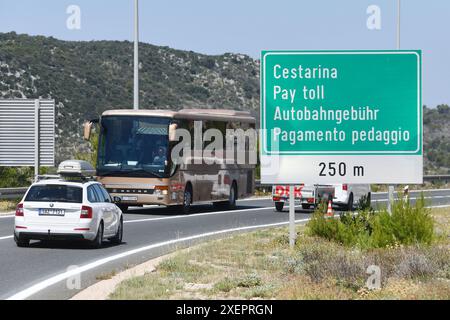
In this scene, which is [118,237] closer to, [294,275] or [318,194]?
[294,275]

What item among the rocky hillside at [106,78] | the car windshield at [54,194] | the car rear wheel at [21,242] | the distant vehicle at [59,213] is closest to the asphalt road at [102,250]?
the car rear wheel at [21,242]

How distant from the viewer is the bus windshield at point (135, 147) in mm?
35281

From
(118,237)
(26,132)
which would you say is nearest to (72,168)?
(118,237)

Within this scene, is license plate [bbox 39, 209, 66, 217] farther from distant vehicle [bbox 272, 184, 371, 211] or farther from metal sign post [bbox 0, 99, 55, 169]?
metal sign post [bbox 0, 99, 55, 169]

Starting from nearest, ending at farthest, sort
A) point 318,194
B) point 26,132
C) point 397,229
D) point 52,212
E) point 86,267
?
point 86,267 → point 397,229 → point 52,212 → point 318,194 → point 26,132

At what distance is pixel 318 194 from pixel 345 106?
59.7 ft

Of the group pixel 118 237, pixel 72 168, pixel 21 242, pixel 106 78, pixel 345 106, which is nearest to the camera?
pixel 345 106

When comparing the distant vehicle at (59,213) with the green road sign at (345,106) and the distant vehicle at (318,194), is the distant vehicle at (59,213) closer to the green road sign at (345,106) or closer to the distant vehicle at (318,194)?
the green road sign at (345,106)

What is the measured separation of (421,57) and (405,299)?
9586 mm

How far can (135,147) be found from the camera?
35406 mm

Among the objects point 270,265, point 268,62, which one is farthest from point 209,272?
point 268,62

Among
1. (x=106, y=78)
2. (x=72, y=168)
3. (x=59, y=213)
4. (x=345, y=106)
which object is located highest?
(x=106, y=78)

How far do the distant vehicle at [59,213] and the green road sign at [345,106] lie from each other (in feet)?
12.0

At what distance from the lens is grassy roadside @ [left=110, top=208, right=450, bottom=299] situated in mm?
13734
